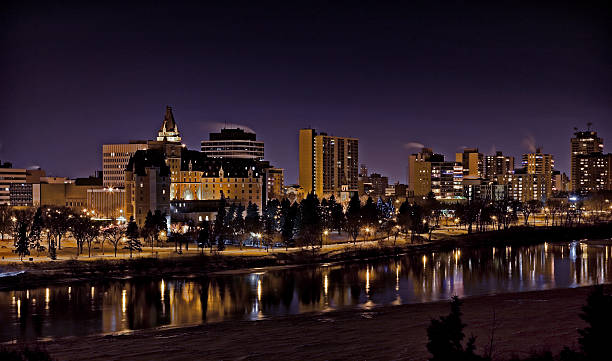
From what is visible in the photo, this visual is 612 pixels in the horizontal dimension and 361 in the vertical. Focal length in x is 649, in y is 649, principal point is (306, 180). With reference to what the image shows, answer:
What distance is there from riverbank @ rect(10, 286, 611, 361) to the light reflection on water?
318 cm

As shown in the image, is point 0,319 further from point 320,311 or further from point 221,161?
point 221,161

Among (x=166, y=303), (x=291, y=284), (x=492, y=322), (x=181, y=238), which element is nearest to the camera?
(x=492, y=322)

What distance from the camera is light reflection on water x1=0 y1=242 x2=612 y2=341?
43.4 meters

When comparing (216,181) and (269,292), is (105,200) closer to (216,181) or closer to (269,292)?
(216,181)

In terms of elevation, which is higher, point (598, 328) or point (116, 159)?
point (116, 159)

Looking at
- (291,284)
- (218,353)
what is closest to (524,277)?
(291,284)

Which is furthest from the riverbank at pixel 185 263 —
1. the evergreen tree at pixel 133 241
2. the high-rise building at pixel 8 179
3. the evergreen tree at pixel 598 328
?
the high-rise building at pixel 8 179

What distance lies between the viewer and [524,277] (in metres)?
60.9

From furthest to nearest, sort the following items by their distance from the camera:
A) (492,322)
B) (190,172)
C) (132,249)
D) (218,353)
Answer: (190,172) → (132,249) → (492,322) → (218,353)

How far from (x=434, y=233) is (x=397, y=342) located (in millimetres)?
74449

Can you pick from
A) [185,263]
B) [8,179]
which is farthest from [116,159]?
[185,263]

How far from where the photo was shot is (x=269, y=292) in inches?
2126

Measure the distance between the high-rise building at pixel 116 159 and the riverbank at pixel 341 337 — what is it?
142062mm

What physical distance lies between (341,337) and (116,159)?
153 m
